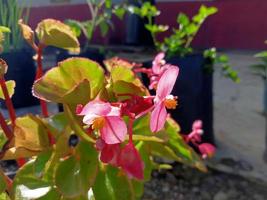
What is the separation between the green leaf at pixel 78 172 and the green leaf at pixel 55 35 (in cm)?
13

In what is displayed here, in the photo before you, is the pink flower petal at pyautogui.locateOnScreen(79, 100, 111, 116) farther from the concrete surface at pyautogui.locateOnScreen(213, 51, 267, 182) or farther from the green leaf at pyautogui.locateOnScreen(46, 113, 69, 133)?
the concrete surface at pyautogui.locateOnScreen(213, 51, 267, 182)

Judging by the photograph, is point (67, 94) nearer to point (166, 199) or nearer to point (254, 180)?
point (166, 199)

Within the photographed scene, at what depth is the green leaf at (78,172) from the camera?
43cm

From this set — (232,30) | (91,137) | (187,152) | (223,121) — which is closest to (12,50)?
(223,121)

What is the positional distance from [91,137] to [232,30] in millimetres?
4856

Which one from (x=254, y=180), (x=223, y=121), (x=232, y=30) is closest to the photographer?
(x=254, y=180)

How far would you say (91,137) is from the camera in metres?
0.46

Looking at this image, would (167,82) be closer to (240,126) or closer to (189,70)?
(189,70)

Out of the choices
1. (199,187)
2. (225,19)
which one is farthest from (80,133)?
(225,19)

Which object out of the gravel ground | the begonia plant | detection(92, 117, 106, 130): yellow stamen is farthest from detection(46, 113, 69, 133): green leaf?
the gravel ground

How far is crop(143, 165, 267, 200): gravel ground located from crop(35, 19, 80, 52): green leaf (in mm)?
918

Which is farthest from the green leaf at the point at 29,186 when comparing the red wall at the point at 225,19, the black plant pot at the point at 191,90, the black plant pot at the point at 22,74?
the red wall at the point at 225,19

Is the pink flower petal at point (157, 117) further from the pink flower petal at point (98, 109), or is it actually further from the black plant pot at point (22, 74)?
the black plant pot at point (22, 74)

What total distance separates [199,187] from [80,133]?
3.51 feet
